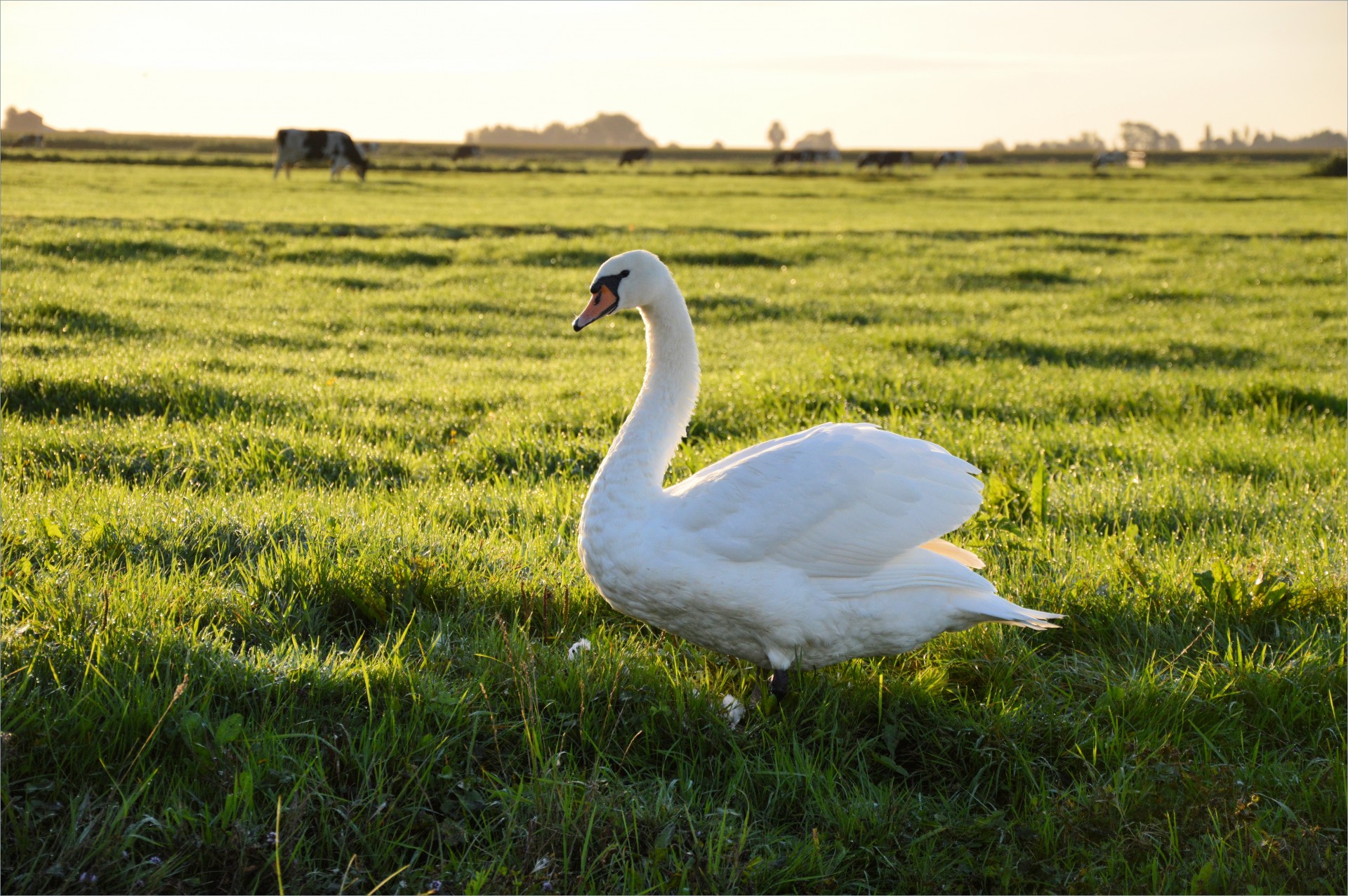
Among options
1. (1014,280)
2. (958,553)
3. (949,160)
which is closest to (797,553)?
(958,553)

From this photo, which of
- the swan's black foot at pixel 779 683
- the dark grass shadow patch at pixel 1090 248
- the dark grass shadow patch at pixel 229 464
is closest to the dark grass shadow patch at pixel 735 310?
the dark grass shadow patch at pixel 229 464

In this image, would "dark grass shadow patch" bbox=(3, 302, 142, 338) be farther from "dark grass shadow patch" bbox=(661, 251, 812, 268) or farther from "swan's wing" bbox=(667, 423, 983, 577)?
"dark grass shadow patch" bbox=(661, 251, 812, 268)

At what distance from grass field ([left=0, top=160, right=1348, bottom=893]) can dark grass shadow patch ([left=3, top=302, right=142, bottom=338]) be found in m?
0.06

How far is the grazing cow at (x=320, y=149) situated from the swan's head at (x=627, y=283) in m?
42.1

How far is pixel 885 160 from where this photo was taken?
228ft

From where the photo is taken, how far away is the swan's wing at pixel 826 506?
330cm

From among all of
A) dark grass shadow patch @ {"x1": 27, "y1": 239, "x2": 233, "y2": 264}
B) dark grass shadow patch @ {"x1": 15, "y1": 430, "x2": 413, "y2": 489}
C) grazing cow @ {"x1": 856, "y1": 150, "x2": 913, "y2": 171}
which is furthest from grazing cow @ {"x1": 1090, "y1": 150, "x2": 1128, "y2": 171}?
dark grass shadow patch @ {"x1": 15, "y1": 430, "x2": 413, "y2": 489}

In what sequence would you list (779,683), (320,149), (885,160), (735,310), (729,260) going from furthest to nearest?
(885,160)
(320,149)
(729,260)
(735,310)
(779,683)

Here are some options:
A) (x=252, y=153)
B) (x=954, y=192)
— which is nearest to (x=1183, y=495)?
(x=954, y=192)

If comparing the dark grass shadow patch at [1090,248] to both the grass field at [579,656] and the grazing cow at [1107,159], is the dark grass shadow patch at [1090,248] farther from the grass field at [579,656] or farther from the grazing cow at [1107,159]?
the grazing cow at [1107,159]

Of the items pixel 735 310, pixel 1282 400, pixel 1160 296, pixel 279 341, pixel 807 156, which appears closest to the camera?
pixel 1282 400

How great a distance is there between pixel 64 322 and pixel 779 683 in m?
8.89

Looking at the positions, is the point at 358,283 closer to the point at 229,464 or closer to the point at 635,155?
the point at 229,464

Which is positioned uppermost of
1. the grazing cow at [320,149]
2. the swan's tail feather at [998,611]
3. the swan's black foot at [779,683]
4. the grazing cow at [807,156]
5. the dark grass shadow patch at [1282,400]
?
the grazing cow at [807,156]
